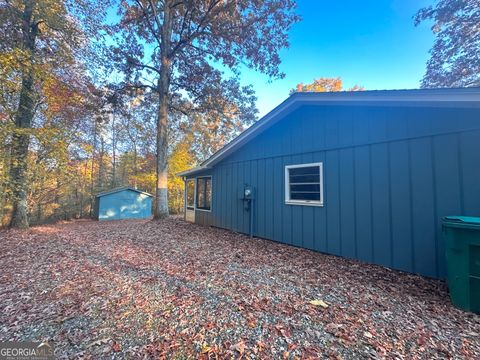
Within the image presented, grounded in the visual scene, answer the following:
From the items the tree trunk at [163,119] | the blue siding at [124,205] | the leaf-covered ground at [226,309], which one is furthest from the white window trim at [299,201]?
the blue siding at [124,205]

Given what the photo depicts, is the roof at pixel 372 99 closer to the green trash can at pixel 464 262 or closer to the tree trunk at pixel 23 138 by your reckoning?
the green trash can at pixel 464 262

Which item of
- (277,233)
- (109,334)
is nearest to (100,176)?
(277,233)

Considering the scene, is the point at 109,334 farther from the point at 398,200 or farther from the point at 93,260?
the point at 398,200

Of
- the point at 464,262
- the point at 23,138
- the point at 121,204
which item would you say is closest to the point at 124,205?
the point at 121,204

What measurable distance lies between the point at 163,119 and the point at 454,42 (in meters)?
12.6

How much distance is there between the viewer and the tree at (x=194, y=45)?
32.8ft

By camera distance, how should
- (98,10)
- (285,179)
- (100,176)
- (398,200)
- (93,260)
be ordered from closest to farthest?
(398,200), (93,260), (285,179), (98,10), (100,176)

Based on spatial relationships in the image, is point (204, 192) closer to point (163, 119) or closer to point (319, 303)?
point (163, 119)

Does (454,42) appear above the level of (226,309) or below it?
above

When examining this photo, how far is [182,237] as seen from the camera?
263 inches

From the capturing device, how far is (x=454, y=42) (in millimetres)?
8648

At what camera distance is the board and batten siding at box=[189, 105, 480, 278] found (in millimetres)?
3496

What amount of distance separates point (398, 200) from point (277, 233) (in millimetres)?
3127

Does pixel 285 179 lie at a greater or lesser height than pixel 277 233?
greater
